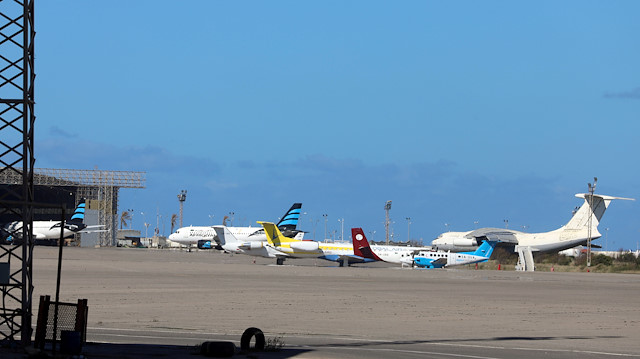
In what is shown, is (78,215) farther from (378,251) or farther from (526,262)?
(526,262)

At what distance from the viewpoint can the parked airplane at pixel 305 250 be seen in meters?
79.4

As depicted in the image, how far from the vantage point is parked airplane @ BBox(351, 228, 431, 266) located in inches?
3184

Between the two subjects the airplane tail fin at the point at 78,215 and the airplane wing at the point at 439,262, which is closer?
the airplane wing at the point at 439,262

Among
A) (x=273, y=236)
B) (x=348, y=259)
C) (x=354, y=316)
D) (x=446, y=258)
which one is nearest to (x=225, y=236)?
(x=273, y=236)

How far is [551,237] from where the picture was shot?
332ft

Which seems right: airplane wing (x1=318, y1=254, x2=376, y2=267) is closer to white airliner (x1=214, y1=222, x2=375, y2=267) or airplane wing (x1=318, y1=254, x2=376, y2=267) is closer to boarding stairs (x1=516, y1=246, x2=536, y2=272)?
white airliner (x1=214, y1=222, x2=375, y2=267)

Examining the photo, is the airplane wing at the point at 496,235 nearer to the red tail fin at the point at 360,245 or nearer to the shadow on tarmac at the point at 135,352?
the red tail fin at the point at 360,245

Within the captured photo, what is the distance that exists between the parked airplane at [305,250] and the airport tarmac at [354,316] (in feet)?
93.0

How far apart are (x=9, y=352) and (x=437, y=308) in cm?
2046

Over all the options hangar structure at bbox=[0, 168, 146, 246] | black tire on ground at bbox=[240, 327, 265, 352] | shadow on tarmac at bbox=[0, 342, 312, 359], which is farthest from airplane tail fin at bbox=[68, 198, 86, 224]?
black tire on ground at bbox=[240, 327, 265, 352]

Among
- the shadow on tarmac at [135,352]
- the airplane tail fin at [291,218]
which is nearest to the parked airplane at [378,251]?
the airplane tail fin at [291,218]

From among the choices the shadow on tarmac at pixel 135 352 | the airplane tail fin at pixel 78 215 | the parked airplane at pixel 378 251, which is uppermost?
the airplane tail fin at pixel 78 215

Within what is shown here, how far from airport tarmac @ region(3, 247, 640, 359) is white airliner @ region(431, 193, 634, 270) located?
41491 millimetres

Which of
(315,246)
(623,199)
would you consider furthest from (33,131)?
(623,199)
